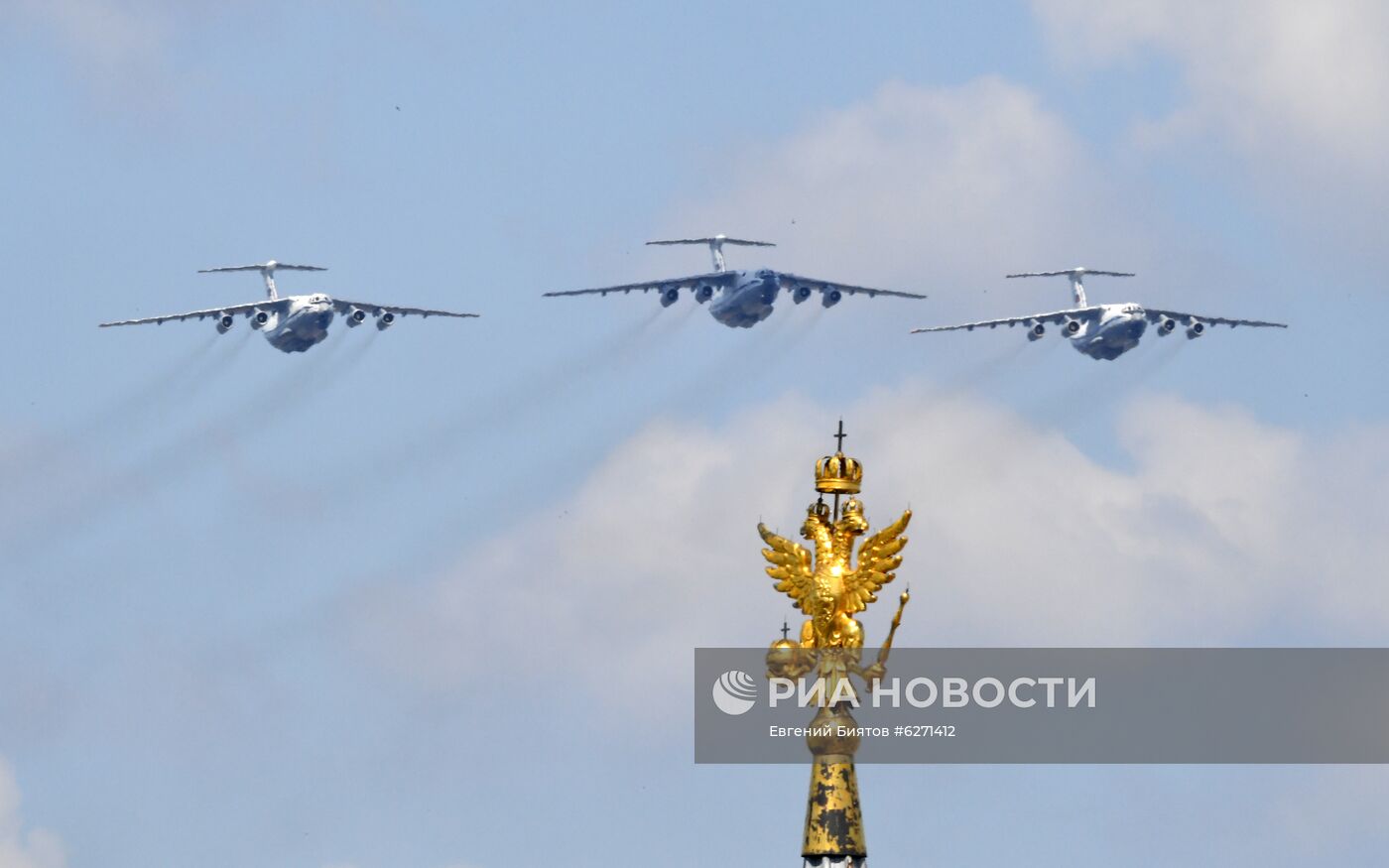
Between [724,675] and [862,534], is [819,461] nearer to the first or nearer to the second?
[862,534]

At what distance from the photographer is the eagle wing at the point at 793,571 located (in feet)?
398

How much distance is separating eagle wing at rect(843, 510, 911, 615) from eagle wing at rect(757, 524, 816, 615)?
1274 mm

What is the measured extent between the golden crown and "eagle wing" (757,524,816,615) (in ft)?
7.45

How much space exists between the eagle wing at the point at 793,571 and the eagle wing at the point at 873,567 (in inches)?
Answer: 50.2

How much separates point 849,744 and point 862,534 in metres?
7.32

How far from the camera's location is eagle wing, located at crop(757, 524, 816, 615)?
121 m

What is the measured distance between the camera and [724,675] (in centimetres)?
12875

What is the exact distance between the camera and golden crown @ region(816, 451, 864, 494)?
120625mm

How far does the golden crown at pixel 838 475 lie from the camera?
120625 mm

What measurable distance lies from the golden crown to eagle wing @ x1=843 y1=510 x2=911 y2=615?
1.88m

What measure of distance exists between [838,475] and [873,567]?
331 cm

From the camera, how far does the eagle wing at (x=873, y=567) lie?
120750 millimetres

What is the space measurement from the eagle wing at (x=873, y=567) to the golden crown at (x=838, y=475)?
1.88 metres

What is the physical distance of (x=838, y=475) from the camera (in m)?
121
